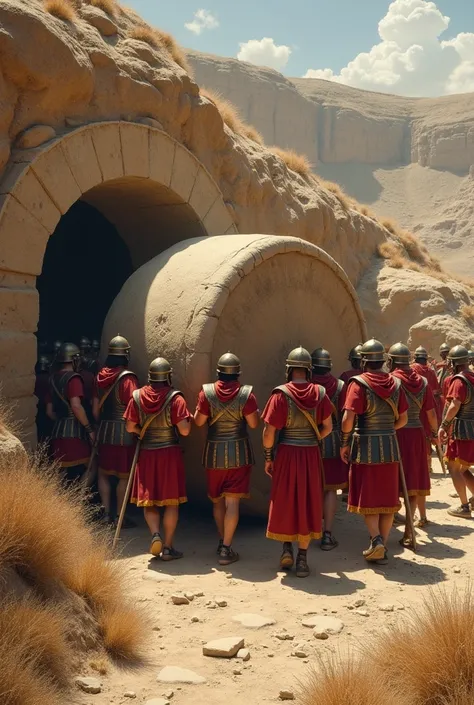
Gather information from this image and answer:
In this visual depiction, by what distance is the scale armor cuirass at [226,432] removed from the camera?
6.08 metres

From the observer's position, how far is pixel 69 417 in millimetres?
7227

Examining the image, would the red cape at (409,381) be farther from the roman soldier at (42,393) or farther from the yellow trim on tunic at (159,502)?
the roman soldier at (42,393)

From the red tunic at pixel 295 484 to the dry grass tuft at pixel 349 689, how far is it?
7.54 feet

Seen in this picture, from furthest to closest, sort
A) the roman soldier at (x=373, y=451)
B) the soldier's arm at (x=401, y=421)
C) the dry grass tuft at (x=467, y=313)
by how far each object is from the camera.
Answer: the dry grass tuft at (x=467, y=313)
the soldier's arm at (x=401, y=421)
the roman soldier at (x=373, y=451)

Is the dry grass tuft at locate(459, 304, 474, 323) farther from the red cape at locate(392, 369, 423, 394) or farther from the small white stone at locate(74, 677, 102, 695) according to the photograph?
the small white stone at locate(74, 677, 102, 695)

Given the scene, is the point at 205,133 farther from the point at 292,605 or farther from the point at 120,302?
the point at 292,605

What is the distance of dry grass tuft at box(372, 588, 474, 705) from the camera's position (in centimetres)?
335

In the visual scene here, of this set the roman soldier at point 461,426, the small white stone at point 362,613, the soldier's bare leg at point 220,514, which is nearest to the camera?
the small white stone at point 362,613

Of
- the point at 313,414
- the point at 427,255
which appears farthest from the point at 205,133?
the point at 427,255

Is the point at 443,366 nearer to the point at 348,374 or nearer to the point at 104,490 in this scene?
the point at 348,374

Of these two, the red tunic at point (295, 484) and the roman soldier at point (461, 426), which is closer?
the red tunic at point (295, 484)

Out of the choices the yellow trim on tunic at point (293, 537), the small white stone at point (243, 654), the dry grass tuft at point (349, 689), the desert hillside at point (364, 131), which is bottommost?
the small white stone at point (243, 654)

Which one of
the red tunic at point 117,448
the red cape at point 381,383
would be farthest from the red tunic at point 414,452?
the red tunic at point 117,448

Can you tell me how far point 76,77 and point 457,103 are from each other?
53542 mm
